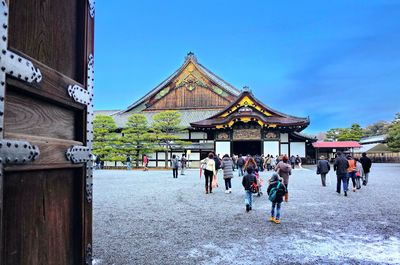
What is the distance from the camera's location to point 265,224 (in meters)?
6.06

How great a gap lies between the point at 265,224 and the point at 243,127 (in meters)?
21.1

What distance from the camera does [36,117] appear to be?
76.9 inches

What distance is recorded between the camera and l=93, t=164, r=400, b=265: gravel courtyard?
13.6 feet

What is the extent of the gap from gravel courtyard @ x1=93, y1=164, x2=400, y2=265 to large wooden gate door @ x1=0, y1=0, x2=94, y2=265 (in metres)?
2.03

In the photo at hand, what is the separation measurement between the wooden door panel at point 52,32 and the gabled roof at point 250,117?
23664mm

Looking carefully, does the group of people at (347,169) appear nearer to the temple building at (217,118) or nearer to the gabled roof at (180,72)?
the temple building at (217,118)

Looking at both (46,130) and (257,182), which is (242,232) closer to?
(257,182)

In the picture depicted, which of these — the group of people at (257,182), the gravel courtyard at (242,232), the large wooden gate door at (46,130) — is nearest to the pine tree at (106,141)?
the group of people at (257,182)

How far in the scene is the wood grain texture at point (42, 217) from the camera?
1680mm

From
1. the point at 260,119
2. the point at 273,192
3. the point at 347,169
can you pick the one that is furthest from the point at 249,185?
the point at 260,119

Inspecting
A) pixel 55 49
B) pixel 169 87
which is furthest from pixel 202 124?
pixel 55 49

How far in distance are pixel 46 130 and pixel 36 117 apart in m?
0.14

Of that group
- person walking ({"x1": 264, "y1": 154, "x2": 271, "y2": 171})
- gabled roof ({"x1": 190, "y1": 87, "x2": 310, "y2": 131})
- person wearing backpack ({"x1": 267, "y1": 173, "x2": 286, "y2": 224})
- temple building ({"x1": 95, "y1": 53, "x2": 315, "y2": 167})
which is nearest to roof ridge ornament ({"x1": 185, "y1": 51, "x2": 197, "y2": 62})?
temple building ({"x1": 95, "y1": 53, "x2": 315, "y2": 167})

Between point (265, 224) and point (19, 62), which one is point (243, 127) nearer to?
point (265, 224)
